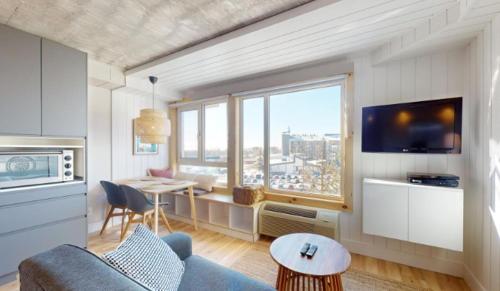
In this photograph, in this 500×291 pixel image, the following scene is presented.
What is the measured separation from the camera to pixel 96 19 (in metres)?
1.92

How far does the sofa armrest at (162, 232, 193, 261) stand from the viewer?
5.32 feet

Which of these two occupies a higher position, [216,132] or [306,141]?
[216,132]

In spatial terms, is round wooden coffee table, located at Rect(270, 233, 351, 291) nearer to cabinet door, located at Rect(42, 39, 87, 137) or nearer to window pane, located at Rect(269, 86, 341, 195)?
window pane, located at Rect(269, 86, 341, 195)

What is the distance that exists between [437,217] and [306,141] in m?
1.58

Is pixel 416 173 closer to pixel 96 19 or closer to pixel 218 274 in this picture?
pixel 218 274

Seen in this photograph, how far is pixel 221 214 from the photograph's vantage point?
346 centimetres

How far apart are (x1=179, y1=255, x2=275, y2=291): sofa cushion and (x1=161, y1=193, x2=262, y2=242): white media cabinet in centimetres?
147

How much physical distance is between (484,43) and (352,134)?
51.0 inches

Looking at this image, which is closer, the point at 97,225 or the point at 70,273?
the point at 70,273

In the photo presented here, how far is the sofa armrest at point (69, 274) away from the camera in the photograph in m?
0.78

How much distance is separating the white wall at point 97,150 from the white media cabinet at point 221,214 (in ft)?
3.53

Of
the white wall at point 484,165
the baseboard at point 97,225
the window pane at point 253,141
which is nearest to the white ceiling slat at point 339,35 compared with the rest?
the white wall at point 484,165

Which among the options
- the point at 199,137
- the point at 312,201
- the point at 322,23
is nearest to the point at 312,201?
the point at 312,201

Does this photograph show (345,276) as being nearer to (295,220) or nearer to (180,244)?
(295,220)
